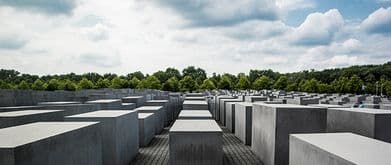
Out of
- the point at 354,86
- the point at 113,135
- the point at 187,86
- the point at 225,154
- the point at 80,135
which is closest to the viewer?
the point at 80,135

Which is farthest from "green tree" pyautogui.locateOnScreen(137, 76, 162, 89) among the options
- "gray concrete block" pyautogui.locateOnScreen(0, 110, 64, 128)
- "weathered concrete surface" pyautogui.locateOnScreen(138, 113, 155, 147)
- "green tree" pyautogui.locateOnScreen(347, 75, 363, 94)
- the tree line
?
"gray concrete block" pyautogui.locateOnScreen(0, 110, 64, 128)

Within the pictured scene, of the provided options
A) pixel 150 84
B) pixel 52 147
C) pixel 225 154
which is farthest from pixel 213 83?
pixel 52 147

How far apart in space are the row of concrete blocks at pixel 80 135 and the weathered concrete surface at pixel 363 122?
666 centimetres

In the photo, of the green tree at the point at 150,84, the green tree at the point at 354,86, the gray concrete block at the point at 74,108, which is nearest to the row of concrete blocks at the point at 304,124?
the gray concrete block at the point at 74,108

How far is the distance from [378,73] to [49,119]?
90.5m

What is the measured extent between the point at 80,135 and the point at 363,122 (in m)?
7.00

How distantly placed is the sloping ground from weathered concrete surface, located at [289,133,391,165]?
4.91 meters

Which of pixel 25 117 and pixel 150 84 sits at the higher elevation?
pixel 150 84

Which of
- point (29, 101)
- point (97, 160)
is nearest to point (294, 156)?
point (97, 160)

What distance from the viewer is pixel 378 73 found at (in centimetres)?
7906

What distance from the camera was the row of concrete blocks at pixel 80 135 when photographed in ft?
14.5

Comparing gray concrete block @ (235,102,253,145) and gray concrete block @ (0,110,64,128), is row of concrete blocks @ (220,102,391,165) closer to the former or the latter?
gray concrete block @ (235,102,253,145)

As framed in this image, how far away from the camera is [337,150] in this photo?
444cm

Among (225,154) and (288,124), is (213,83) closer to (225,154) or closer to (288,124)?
(225,154)
